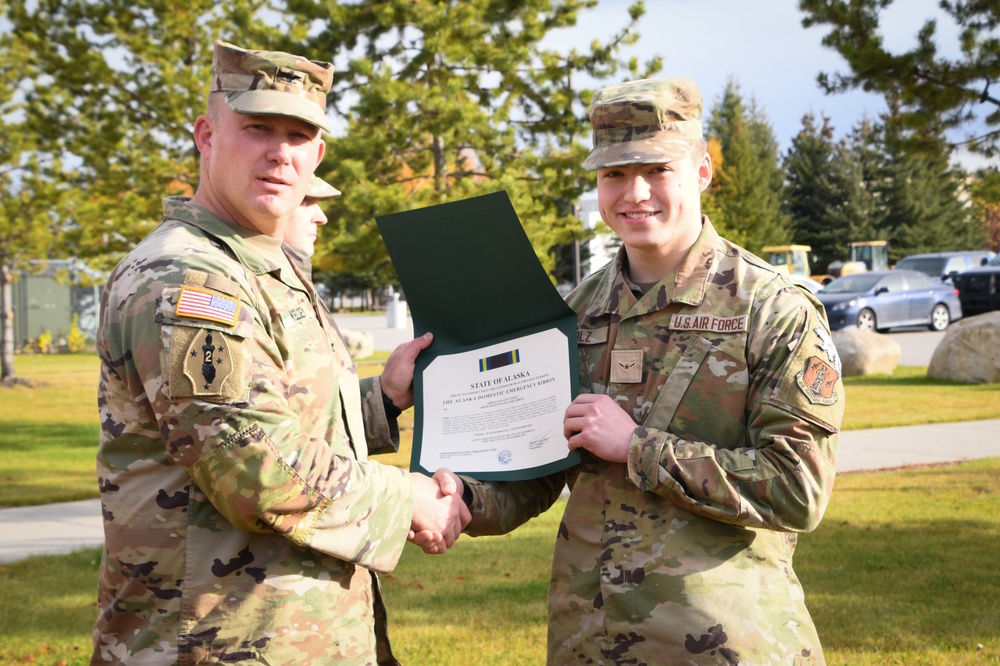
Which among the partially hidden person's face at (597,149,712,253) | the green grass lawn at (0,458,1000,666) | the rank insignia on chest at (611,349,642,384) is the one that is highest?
the partially hidden person's face at (597,149,712,253)

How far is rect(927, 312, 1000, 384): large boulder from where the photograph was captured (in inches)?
608

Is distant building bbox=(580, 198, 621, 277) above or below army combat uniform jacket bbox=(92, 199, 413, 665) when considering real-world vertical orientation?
above

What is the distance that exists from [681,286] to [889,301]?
24.4 meters

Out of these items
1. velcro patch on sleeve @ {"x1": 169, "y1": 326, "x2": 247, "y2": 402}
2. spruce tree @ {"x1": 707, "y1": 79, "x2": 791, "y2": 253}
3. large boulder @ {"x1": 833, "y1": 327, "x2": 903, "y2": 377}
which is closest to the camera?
velcro patch on sleeve @ {"x1": 169, "y1": 326, "x2": 247, "y2": 402}

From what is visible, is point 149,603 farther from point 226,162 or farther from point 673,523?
point 673,523

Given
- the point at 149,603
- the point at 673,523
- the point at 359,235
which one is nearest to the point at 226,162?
the point at 149,603

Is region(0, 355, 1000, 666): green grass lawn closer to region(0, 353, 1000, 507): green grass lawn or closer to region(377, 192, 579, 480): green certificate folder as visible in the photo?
region(0, 353, 1000, 507): green grass lawn

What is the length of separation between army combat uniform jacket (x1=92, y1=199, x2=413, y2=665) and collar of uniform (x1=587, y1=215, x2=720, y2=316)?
0.86 meters

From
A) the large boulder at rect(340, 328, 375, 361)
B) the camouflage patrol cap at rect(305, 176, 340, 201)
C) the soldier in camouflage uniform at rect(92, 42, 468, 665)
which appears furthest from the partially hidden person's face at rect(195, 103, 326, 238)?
the large boulder at rect(340, 328, 375, 361)

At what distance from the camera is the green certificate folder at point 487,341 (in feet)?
9.53

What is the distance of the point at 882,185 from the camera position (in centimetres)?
4953

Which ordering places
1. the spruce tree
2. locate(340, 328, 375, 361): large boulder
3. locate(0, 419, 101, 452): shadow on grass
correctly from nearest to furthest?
locate(0, 419, 101, 452): shadow on grass < locate(340, 328, 375, 361): large boulder < the spruce tree

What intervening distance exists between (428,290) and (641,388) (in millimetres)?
777

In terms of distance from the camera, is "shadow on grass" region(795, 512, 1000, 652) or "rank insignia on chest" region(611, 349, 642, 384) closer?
"rank insignia on chest" region(611, 349, 642, 384)
